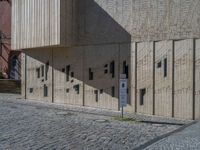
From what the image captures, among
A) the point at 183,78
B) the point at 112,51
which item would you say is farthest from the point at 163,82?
the point at 112,51

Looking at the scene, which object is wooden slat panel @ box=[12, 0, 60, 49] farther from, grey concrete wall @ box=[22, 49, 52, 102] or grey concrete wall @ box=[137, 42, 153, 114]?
grey concrete wall @ box=[137, 42, 153, 114]

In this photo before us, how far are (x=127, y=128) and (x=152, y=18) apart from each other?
5278 millimetres

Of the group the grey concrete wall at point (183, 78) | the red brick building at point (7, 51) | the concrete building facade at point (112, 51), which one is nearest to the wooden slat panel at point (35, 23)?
the concrete building facade at point (112, 51)

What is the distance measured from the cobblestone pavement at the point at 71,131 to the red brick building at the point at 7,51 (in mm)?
15005

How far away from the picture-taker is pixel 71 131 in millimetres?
12156

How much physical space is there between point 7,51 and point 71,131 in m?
20.8

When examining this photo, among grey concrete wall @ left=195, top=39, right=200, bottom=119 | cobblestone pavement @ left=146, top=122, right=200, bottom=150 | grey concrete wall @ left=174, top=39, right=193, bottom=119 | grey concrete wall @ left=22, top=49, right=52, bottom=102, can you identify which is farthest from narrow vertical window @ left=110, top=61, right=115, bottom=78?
cobblestone pavement @ left=146, top=122, right=200, bottom=150

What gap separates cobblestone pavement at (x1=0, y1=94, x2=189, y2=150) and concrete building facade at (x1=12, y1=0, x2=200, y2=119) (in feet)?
7.16

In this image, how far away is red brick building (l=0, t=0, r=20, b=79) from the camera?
31.4 m

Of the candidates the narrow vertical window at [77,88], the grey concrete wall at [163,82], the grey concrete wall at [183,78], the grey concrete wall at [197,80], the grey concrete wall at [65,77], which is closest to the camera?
the grey concrete wall at [197,80]

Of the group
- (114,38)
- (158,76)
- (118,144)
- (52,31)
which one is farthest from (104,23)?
(118,144)

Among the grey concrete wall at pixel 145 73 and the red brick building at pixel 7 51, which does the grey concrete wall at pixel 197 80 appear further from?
the red brick building at pixel 7 51

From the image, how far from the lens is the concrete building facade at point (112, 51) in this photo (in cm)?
1559

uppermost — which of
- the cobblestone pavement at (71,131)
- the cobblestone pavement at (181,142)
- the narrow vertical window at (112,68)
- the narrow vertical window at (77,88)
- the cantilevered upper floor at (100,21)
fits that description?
the cantilevered upper floor at (100,21)
